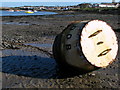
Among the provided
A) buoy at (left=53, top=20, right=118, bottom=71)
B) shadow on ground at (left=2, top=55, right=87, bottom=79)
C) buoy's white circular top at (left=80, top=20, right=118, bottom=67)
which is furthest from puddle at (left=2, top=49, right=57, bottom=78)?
buoy's white circular top at (left=80, top=20, right=118, bottom=67)

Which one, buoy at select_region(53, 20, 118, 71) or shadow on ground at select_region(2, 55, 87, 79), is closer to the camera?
buoy at select_region(53, 20, 118, 71)

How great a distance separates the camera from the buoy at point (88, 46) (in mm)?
5602

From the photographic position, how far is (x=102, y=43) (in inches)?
230

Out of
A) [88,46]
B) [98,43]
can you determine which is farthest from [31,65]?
[98,43]

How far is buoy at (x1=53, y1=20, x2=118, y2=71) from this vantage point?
5602mm

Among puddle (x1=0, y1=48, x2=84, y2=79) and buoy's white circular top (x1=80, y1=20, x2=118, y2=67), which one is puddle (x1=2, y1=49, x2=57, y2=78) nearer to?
puddle (x1=0, y1=48, x2=84, y2=79)

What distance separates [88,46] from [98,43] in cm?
38

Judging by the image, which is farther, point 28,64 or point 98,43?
point 28,64

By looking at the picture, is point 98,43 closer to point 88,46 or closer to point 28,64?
point 88,46

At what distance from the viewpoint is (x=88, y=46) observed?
5625 mm

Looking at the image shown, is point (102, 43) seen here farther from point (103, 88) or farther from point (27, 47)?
point (27, 47)

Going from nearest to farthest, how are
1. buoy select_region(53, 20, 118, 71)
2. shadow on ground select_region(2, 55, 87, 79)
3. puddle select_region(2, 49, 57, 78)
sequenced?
buoy select_region(53, 20, 118, 71) < shadow on ground select_region(2, 55, 87, 79) < puddle select_region(2, 49, 57, 78)

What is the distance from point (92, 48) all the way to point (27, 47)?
5816mm

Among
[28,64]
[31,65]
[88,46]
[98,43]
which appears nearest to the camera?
[88,46]
